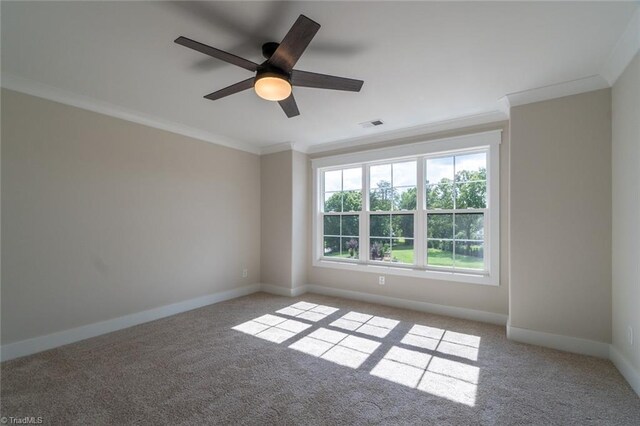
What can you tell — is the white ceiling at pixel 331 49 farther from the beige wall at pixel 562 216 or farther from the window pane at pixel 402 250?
the window pane at pixel 402 250

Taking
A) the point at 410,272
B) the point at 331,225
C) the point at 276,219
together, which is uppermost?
the point at 276,219

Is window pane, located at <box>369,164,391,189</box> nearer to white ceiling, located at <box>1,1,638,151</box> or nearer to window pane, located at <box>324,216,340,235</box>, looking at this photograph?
window pane, located at <box>324,216,340,235</box>

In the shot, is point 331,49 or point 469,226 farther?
point 469,226

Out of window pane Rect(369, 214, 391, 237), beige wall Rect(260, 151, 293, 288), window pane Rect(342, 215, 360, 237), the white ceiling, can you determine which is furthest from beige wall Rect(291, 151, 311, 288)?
the white ceiling

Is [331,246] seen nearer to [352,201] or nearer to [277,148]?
[352,201]

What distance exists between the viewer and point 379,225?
15.0 feet

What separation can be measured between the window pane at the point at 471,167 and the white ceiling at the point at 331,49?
61 centimetres

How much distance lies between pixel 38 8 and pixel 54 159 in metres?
1.62

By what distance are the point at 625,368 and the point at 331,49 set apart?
11.5 feet

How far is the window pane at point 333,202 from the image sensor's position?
16.4 ft

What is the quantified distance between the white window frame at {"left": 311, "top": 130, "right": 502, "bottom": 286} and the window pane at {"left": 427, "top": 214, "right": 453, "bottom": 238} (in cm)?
8

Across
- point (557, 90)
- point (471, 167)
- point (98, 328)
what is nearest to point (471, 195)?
point (471, 167)

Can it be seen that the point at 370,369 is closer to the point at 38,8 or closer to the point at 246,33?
the point at 246,33

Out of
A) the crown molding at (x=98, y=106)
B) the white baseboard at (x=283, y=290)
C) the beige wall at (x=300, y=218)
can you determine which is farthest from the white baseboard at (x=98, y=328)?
the crown molding at (x=98, y=106)
